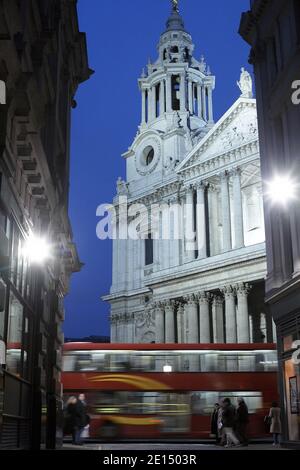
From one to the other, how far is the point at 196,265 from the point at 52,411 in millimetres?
30217

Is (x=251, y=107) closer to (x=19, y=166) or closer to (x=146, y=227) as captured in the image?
(x=146, y=227)

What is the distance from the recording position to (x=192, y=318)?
156 ft

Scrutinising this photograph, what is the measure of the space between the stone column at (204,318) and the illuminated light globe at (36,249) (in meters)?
30.0

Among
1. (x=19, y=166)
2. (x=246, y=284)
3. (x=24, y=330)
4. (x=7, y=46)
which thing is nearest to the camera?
(x=7, y=46)

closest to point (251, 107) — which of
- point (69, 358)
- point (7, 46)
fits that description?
point (69, 358)

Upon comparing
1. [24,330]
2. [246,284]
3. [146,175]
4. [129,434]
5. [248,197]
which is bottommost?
[129,434]

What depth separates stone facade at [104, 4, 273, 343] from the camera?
45.5 m

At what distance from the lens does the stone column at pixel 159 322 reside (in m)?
50.1

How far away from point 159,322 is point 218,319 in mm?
6036

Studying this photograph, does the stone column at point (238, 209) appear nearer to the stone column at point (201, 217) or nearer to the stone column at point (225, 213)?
the stone column at point (225, 213)

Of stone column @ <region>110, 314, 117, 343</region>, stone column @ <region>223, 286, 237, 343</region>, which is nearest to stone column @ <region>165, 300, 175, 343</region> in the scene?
stone column @ <region>223, 286, 237, 343</region>

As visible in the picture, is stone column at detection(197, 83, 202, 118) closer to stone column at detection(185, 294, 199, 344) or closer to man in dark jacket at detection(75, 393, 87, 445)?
stone column at detection(185, 294, 199, 344)

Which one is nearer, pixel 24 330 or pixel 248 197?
pixel 24 330

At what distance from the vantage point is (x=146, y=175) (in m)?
59.0
